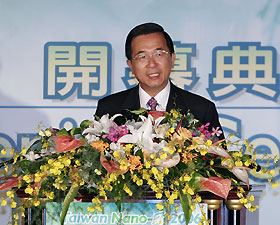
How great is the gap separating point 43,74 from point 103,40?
437mm

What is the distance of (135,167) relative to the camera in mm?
1163

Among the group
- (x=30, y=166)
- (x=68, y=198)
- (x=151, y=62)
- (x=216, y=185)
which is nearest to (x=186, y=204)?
(x=216, y=185)

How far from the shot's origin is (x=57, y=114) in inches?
125

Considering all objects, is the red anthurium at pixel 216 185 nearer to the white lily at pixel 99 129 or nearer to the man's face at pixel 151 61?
the white lily at pixel 99 129

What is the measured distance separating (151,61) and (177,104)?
0.82 ft

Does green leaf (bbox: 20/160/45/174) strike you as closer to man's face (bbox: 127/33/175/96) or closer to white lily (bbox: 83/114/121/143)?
white lily (bbox: 83/114/121/143)

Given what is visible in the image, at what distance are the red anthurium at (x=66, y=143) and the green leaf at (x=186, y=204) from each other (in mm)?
269

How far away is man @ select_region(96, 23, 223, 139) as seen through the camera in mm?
2240

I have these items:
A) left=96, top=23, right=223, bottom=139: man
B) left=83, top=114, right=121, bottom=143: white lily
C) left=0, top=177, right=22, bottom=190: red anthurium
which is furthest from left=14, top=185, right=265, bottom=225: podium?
left=96, top=23, right=223, bottom=139: man

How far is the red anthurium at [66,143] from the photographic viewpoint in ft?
3.91

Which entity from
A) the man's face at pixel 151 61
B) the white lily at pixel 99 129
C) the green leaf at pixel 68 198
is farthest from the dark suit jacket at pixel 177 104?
the green leaf at pixel 68 198

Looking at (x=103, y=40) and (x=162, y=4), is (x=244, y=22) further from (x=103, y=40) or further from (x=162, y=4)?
(x=103, y=40)

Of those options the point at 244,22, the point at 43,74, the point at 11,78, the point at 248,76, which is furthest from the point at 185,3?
the point at 11,78

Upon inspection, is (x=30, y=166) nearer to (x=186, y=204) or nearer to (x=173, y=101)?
(x=186, y=204)
